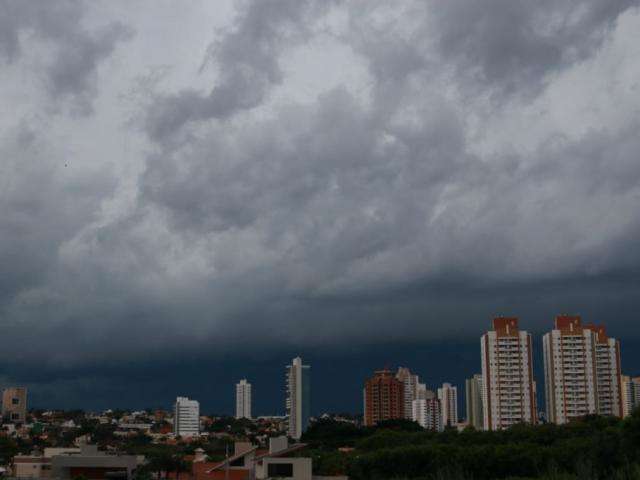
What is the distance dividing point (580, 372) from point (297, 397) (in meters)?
63.9

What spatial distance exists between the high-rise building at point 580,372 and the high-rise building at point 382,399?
133ft

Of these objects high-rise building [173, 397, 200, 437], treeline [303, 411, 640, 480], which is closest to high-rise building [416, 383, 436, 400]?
high-rise building [173, 397, 200, 437]

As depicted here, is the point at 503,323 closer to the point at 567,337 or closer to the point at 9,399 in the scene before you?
the point at 567,337

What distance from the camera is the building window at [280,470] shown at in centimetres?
4147

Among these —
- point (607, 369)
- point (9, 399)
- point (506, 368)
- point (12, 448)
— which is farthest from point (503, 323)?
point (9, 399)

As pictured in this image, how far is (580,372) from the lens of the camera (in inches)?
3627

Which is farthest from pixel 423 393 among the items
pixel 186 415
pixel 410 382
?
pixel 186 415

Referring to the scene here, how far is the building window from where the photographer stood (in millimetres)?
41469

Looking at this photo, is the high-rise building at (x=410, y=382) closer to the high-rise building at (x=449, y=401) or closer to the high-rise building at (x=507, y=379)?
the high-rise building at (x=449, y=401)

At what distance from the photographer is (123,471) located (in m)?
40.3

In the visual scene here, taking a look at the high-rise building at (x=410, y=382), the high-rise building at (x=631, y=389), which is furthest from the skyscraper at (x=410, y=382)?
the high-rise building at (x=631, y=389)

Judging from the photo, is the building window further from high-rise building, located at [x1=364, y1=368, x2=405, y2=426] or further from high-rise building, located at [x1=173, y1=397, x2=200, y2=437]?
high-rise building, located at [x1=173, y1=397, x2=200, y2=437]

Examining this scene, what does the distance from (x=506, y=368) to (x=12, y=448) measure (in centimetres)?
4933

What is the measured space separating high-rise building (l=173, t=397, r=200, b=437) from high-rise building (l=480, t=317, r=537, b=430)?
8065 cm
